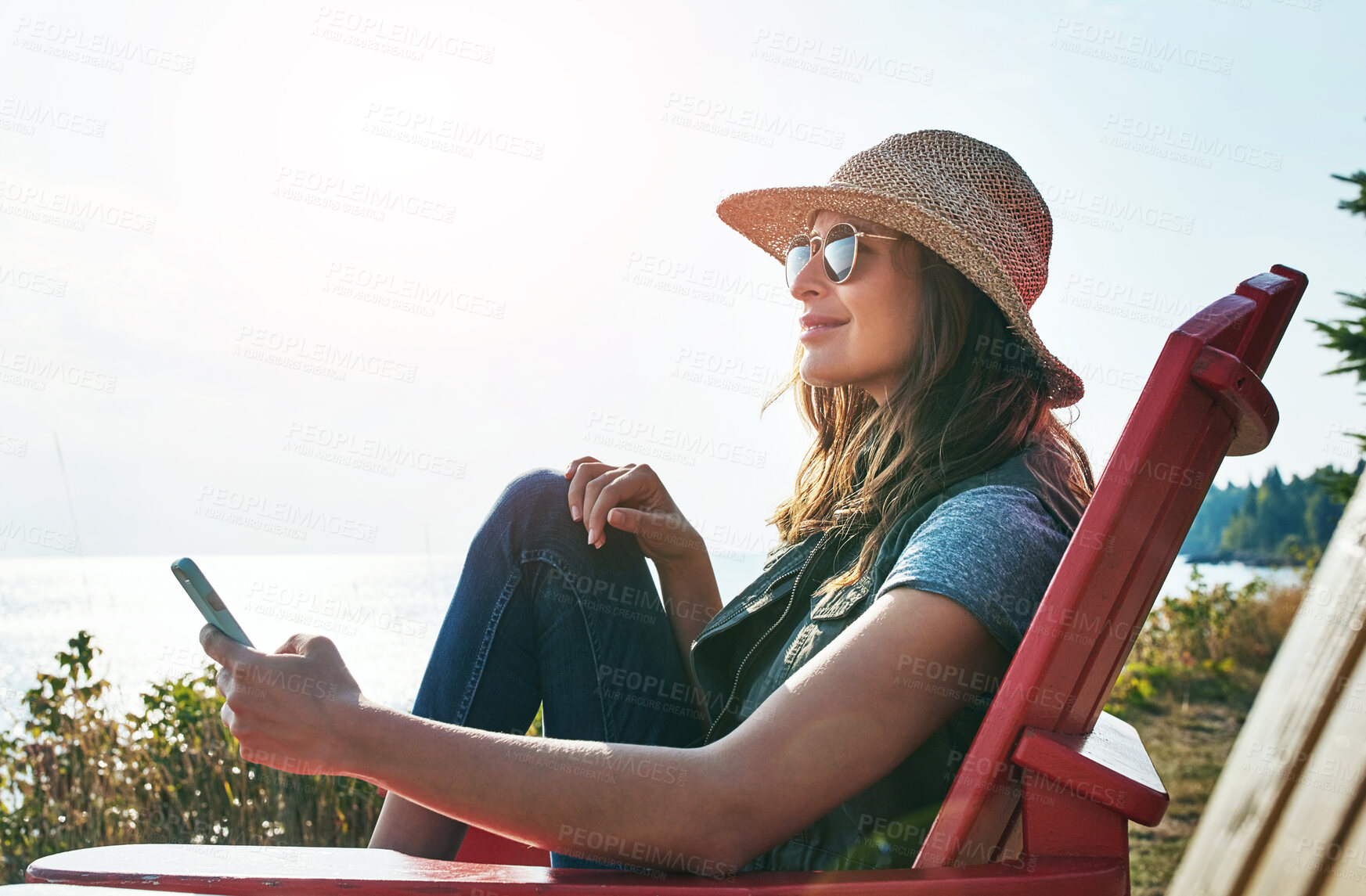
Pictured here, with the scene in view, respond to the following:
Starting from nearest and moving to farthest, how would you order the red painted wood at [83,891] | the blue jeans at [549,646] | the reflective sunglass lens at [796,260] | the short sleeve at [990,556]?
the red painted wood at [83,891]
the short sleeve at [990,556]
the blue jeans at [549,646]
the reflective sunglass lens at [796,260]

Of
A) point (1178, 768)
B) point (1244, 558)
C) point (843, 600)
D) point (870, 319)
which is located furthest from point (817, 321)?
point (1244, 558)

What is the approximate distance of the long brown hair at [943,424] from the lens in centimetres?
179

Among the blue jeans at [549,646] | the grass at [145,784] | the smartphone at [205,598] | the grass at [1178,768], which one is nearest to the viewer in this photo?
the smartphone at [205,598]

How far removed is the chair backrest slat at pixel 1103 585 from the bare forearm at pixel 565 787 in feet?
0.98

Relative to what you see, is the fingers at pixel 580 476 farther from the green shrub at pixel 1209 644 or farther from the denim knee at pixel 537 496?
the green shrub at pixel 1209 644

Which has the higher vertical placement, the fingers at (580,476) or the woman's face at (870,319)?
the woman's face at (870,319)

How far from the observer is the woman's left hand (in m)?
1.33

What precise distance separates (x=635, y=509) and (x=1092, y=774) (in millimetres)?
1259

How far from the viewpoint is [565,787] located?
1.25m

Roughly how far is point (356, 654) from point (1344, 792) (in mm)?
6799

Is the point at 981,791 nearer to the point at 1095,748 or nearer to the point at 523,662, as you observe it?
the point at 1095,748

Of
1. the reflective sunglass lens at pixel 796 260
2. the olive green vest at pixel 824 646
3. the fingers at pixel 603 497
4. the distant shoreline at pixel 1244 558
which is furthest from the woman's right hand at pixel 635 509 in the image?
the distant shoreline at pixel 1244 558

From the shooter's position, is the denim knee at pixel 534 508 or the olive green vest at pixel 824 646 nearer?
the olive green vest at pixel 824 646

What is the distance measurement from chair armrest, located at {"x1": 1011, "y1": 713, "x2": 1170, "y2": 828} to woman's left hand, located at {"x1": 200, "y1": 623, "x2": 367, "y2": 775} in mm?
916
